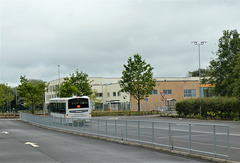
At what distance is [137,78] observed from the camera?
62375 millimetres

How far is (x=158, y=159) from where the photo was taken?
12.5m

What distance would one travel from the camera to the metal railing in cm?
1237

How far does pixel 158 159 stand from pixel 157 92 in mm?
77049

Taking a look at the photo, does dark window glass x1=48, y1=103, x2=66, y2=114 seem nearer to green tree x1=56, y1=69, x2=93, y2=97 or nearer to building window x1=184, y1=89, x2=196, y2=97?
green tree x1=56, y1=69, x2=93, y2=97

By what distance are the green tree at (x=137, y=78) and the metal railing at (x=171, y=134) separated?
38920mm

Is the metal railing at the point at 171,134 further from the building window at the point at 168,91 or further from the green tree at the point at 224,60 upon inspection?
the building window at the point at 168,91

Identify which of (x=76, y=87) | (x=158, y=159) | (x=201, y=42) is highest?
(x=201, y=42)

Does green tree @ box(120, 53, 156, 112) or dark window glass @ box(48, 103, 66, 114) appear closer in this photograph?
dark window glass @ box(48, 103, 66, 114)

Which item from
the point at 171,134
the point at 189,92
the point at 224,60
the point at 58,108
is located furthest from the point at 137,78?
the point at 171,134

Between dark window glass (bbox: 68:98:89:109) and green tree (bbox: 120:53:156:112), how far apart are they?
2466 centimetres

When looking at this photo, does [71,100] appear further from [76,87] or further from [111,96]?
[111,96]

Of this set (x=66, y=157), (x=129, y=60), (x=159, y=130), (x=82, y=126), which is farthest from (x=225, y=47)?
(x=66, y=157)

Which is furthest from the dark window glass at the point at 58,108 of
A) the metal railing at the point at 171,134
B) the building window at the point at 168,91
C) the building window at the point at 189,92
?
the building window at the point at 189,92

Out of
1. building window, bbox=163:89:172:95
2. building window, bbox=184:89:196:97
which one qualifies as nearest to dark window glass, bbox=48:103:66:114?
building window, bbox=163:89:172:95
